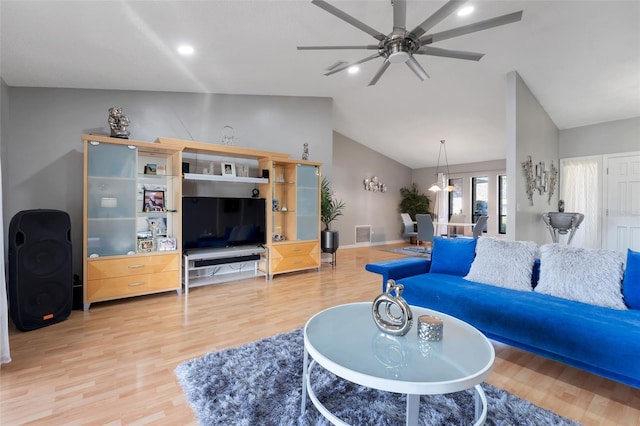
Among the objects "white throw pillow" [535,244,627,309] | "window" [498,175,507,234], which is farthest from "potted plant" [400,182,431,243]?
"white throw pillow" [535,244,627,309]

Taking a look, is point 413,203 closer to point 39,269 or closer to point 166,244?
point 166,244

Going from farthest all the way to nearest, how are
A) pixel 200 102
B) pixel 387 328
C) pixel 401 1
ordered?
pixel 200 102, pixel 401 1, pixel 387 328

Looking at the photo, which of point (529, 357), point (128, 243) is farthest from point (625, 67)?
point (128, 243)

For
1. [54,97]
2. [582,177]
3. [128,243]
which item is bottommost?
[128,243]

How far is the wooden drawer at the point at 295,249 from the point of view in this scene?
14.8ft

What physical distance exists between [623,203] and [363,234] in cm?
519

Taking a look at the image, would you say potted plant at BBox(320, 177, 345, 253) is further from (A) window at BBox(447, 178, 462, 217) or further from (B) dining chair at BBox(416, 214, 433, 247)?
(A) window at BBox(447, 178, 462, 217)

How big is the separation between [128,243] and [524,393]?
12.9 feet

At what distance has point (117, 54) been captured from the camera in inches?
117

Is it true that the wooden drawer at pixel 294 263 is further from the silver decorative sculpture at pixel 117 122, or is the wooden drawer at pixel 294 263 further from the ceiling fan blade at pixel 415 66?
the ceiling fan blade at pixel 415 66

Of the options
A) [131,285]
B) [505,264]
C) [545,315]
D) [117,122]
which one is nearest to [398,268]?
[505,264]

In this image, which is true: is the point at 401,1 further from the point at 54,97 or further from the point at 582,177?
the point at 582,177

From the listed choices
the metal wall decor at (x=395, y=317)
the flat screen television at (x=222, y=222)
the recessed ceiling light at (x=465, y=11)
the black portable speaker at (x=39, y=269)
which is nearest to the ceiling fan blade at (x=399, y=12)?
the recessed ceiling light at (x=465, y=11)

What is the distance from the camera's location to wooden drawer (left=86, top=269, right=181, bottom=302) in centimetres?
311
